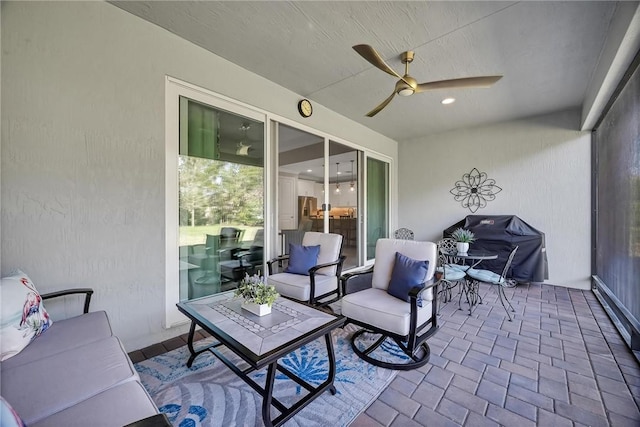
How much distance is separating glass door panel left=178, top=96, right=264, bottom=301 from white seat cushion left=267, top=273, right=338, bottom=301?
0.51m

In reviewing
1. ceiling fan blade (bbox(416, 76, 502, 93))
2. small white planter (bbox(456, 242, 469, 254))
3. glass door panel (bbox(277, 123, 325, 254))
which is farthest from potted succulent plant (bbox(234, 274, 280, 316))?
glass door panel (bbox(277, 123, 325, 254))

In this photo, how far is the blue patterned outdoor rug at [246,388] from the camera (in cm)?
157

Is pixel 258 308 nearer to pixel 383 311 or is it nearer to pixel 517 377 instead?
pixel 383 311

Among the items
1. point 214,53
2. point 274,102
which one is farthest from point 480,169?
point 214,53

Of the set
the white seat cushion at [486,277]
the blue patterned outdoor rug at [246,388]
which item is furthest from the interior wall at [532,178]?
the blue patterned outdoor rug at [246,388]

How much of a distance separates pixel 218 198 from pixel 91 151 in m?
1.11

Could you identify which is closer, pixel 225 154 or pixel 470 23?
pixel 470 23

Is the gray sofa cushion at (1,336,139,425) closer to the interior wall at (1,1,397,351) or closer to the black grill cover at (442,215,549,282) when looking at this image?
the interior wall at (1,1,397,351)

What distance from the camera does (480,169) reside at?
5008mm

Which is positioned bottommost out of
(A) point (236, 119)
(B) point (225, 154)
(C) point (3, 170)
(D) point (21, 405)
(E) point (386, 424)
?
(E) point (386, 424)

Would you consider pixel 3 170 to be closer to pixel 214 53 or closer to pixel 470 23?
pixel 214 53

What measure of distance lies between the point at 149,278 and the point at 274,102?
2479 mm

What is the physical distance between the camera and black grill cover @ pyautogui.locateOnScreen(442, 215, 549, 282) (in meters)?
3.99

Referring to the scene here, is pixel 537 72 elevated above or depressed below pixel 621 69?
above
